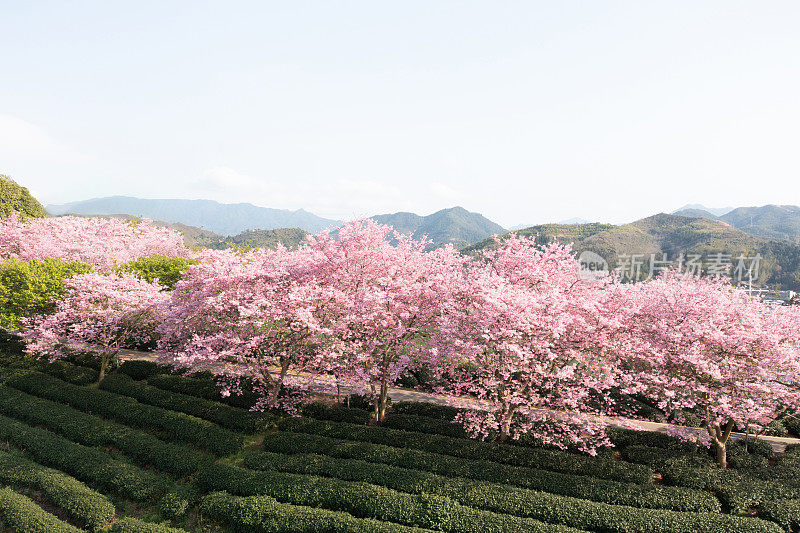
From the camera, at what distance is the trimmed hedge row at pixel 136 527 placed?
1105 cm

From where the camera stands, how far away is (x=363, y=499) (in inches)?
477

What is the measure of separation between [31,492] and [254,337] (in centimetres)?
878

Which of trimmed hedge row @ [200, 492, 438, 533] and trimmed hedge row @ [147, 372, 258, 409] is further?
trimmed hedge row @ [147, 372, 258, 409]

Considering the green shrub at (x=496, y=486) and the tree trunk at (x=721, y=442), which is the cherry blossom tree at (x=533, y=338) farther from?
the tree trunk at (x=721, y=442)

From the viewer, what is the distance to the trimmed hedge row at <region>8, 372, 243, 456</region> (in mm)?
15539

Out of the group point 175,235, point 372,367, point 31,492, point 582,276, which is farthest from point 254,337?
point 175,235

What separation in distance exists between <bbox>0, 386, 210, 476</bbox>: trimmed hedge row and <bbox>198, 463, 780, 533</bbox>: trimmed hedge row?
6.25 feet

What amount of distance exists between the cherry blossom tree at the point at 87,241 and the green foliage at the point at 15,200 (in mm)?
10684

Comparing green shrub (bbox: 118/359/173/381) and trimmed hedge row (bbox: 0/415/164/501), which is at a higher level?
green shrub (bbox: 118/359/173/381)

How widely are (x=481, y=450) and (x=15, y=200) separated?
64.4 metres

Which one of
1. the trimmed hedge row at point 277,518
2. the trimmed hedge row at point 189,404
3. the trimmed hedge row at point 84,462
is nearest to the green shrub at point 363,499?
the trimmed hedge row at point 277,518

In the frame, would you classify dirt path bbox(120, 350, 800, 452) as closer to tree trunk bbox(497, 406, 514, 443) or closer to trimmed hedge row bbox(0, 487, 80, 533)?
tree trunk bbox(497, 406, 514, 443)

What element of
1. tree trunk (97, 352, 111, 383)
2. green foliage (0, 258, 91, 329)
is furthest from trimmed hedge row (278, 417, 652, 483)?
green foliage (0, 258, 91, 329)

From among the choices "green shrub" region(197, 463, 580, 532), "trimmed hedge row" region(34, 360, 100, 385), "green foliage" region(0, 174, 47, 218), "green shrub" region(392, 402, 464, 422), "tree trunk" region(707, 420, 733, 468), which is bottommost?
"trimmed hedge row" region(34, 360, 100, 385)
